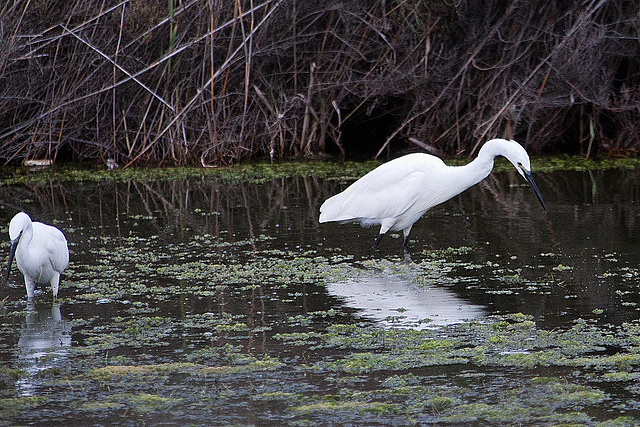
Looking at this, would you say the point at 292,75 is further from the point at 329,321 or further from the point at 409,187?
the point at 329,321

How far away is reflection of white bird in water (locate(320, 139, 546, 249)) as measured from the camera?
23.6 ft

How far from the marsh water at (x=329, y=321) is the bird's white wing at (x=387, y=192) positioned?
29 centimetres

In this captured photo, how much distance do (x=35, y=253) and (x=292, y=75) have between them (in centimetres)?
804

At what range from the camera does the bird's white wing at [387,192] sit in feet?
23.7

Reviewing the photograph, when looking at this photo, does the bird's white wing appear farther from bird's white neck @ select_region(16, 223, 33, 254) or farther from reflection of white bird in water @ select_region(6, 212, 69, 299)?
bird's white neck @ select_region(16, 223, 33, 254)

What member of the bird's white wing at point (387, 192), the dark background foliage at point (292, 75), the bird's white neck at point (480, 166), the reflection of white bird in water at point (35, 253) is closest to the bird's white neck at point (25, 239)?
the reflection of white bird in water at point (35, 253)

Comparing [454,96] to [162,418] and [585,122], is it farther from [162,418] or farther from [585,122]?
[162,418]

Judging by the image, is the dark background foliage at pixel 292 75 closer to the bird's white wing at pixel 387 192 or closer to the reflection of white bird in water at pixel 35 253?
the bird's white wing at pixel 387 192

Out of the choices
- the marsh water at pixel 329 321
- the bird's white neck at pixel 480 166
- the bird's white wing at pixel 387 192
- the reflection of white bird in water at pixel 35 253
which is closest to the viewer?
the marsh water at pixel 329 321

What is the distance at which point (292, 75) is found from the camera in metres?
13.1

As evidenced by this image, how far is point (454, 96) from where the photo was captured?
1243 centimetres

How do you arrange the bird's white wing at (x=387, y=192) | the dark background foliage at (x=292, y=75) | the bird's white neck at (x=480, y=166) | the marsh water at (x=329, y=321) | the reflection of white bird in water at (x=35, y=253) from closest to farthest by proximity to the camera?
1. the marsh water at (x=329, y=321)
2. the reflection of white bird in water at (x=35, y=253)
3. the bird's white neck at (x=480, y=166)
4. the bird's white wing at (x=387, y=192)
5. the dark background foliage at (x=292, y=75)

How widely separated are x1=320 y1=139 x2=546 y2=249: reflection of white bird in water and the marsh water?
267 millimetres

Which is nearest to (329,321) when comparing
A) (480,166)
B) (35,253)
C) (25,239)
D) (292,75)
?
(35,253)
